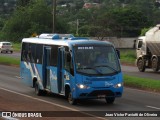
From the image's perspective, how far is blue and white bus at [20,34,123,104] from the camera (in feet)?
56.3

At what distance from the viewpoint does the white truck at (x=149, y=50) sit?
122 ft

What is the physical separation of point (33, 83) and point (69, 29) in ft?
269

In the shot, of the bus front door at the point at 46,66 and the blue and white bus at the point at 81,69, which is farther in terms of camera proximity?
the bus front door at the point at 46,66

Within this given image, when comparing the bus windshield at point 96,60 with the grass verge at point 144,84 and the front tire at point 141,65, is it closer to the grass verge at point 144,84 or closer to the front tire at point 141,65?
the grass verge at point 144,84

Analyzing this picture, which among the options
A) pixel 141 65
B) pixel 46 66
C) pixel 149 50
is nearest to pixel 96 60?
pixel 46 66

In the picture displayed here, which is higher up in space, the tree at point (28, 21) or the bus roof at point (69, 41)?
the bus roof at point (69, 41)

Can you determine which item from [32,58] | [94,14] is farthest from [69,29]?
[32,58]

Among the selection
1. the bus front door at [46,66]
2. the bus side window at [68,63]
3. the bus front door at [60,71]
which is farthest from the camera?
the bus front door at [46,66]

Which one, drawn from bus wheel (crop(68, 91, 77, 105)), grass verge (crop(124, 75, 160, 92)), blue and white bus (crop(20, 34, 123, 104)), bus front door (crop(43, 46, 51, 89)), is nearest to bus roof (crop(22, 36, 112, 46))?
blue and white bus (crop(20, 34, 123, 104))

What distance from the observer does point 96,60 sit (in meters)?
17.6

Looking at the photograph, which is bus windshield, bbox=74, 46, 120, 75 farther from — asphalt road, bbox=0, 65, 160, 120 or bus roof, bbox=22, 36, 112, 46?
asphalt road, bbox=0, 65, 160, 120

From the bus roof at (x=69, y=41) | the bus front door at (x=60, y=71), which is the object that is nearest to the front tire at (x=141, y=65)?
the bus roof at (x=69, y=41)

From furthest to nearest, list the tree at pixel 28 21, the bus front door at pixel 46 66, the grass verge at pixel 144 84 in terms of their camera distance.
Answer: the tree at pixel 28 21 → the grass verge at pixel 144 84 → the bus front door at pixel 46 66

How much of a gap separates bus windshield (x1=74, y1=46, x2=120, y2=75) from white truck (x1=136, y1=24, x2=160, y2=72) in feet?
63.7
